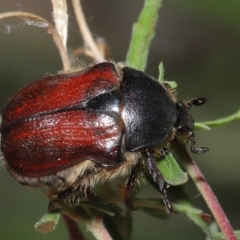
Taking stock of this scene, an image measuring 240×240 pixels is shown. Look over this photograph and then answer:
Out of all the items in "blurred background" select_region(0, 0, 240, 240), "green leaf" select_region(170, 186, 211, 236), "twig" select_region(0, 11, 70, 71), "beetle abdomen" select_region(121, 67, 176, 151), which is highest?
"twig" select_region(0, 11, 70, 71)

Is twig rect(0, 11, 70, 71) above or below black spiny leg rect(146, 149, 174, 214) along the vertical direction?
above

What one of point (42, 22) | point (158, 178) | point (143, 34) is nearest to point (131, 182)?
point (158, 178)

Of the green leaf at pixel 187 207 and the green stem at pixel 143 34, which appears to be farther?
the green stem at pixel 143 34

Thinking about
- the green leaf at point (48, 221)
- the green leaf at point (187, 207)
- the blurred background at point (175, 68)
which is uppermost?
the green leaf at point (48, 221)

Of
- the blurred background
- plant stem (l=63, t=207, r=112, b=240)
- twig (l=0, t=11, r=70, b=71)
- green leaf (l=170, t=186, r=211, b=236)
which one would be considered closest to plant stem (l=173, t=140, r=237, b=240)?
green leaf (l=170, t=186, r=211, b=236)

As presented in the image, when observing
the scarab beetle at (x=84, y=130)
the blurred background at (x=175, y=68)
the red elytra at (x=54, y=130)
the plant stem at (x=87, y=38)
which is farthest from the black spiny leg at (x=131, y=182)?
the blurred background at (x=175, y=68)

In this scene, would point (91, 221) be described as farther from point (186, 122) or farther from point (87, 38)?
point (87, 38)

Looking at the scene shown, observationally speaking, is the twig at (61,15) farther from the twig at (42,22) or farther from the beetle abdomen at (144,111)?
the beetle abdomen at (144,111)

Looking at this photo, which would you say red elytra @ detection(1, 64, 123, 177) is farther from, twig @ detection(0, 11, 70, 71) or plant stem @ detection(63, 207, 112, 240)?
plant stem @ detection(63, 207, 112, 240)
